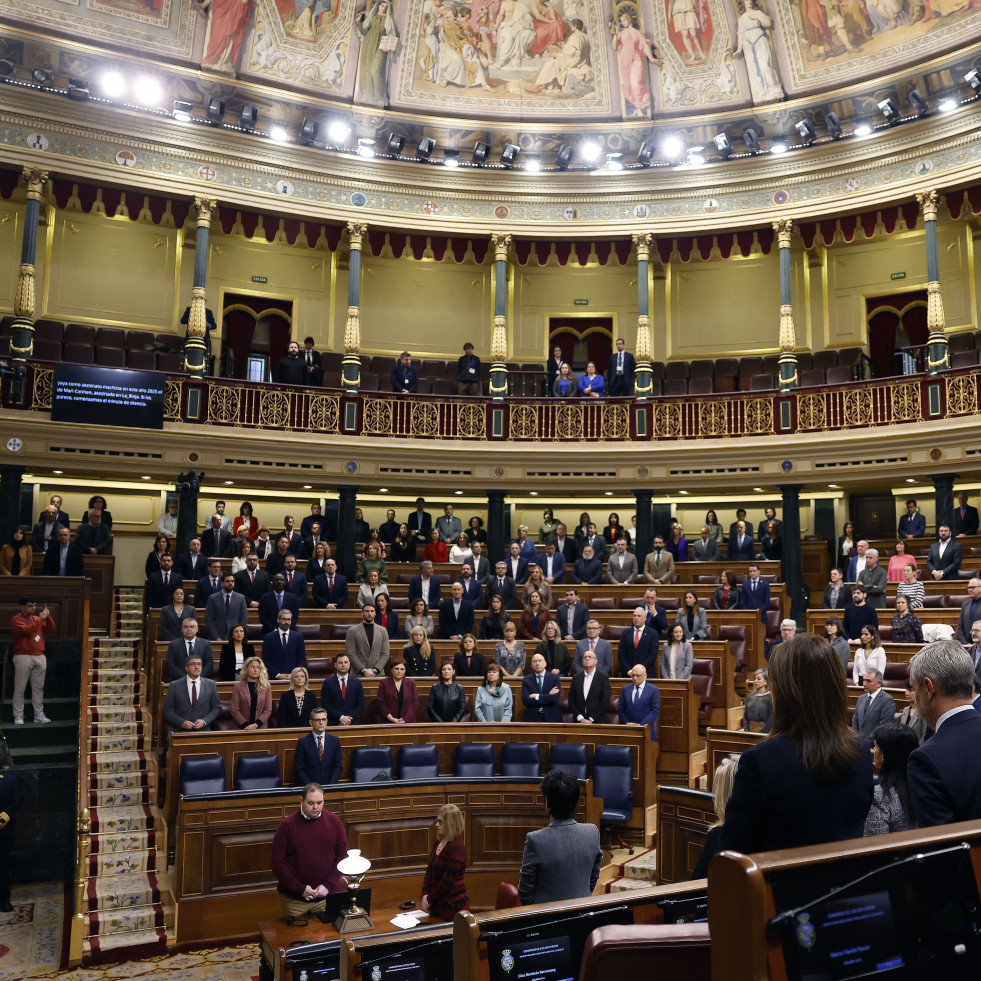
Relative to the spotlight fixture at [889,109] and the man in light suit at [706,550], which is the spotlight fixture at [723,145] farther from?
the man in light suit at [706,550]

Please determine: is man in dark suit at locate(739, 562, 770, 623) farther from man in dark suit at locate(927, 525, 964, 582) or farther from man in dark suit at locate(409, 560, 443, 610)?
man in dark suit at locate(409, 560, 443, 610)

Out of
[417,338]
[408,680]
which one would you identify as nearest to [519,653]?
[408,680]

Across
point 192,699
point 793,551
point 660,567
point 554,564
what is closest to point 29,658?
point 192,699

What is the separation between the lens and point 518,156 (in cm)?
1609

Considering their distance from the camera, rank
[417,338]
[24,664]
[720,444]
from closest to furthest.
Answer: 1. [24,664]
2. [720,444]
3. [417,338]

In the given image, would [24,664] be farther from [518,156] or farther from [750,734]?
[518,156]

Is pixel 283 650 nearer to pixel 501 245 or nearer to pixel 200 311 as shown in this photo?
pixel 200 311

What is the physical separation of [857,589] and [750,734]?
3.21 metres

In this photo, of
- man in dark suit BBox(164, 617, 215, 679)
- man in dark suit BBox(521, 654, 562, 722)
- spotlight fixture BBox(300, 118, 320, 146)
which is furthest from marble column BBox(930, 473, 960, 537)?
spotlight fixture BBox(300, 118, 320, 146)

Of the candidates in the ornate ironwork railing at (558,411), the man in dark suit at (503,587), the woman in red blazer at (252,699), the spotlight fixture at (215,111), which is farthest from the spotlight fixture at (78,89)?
the woman in red blazer at (252,699)

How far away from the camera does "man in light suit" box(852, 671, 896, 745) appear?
21.5 feet

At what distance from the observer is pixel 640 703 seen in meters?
8.59

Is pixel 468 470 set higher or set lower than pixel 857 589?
higher

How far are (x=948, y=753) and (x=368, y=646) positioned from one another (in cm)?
755
